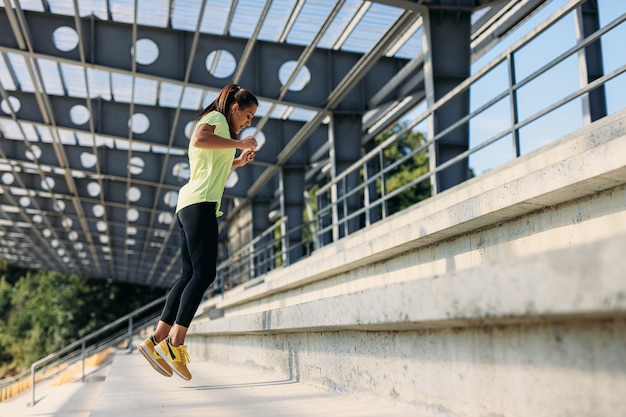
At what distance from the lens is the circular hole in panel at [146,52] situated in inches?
560

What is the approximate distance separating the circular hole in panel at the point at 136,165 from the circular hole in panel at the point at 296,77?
10.4 metres

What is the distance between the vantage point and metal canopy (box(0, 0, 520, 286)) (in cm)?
1272

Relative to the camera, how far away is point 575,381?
64.4 inches

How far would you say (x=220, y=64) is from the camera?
14.8 metres

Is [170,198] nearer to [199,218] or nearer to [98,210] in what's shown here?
[98,210]

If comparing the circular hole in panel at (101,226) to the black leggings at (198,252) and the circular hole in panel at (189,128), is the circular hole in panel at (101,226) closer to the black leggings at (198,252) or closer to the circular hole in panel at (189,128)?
the circular hole in panel at (189,128)

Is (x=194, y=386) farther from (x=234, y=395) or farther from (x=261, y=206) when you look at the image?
(x=261, y=206)

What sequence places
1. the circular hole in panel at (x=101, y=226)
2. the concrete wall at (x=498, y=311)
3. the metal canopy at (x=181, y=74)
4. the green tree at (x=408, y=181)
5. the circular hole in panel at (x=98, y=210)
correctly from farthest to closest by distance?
the circular hole in panel at (x=101, y=226) < the green tree at (x=408, y=181) < the circular hole in panel at (x=98, y=210) < the metal canopy at (x=181, y=74) < the concrete wall at (x=498, y=311)

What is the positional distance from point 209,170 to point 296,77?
11043 millimetres

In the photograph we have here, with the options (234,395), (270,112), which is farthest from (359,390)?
(270,112)

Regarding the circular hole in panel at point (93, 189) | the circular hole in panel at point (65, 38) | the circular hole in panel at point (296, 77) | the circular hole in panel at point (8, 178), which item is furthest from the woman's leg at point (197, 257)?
the circular hole in panel at point (8, 178)

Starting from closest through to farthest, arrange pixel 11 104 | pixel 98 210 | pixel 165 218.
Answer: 1. pixel 11 104
2. pixel 165 218
3. pixel 98 210

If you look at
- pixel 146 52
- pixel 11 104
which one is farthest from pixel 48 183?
pixel 146 52

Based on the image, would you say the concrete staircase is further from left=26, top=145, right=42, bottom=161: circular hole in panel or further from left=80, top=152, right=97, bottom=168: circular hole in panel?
left=26, top=145, right=42, bottom=161: circular hole in panel
